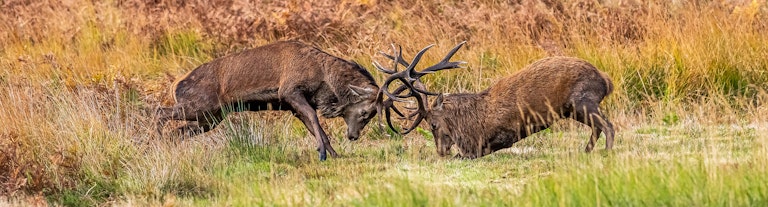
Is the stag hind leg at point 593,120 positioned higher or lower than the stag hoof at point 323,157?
higher

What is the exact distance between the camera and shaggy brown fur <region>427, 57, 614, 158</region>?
36.3ft

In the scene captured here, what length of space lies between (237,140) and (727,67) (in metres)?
5.35

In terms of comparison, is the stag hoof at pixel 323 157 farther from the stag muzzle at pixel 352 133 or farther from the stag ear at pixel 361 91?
the stag ear at pixel 361 91

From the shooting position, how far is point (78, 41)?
57.5ft

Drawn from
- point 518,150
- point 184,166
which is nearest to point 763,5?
point 518,150

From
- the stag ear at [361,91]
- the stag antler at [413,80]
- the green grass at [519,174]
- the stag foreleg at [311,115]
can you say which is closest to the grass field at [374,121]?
the green grass at [519,174]

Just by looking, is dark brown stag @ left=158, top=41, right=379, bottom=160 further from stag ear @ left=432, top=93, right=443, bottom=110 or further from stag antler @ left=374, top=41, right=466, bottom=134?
stag ear @ left=432, top=93, right=443, bottom=110

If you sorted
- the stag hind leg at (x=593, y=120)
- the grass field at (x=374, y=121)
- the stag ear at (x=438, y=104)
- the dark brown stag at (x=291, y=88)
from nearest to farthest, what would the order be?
the grass field at (x=374, y=121)
the stag hind leg at (x=593, y=120)
the stag ear at (x=438, y=104)
the dark brown stag at (x=291, y=88)

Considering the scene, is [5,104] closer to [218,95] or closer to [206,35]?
[218,95]

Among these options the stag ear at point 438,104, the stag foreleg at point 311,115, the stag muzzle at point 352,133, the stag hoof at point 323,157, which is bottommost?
the stag hoof at point 323,157

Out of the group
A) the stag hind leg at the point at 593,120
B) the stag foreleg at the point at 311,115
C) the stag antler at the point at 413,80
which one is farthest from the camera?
the stag foreleg at the point at 311,115

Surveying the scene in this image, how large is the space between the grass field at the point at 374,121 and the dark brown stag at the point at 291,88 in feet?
0.87

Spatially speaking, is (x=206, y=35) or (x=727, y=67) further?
(x=206, y=35)

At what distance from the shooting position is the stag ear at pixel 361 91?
1175cm
